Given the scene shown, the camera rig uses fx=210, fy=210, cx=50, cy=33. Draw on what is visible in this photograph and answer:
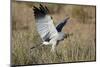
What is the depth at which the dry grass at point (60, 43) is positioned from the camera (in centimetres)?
239

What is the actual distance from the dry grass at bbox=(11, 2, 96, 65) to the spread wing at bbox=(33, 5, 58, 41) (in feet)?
0.18

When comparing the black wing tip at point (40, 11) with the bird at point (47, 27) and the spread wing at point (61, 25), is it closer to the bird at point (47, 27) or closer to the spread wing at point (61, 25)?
the bird at point (47, 27)

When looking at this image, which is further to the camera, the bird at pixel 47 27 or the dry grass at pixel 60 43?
the bird at pixel 47 27

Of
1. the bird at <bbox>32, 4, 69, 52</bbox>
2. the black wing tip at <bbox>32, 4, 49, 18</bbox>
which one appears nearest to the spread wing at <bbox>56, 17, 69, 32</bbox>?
the bird at <bbox>32, 4, 69, 52</bbox>

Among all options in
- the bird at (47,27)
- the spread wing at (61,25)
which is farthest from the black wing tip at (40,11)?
the spread wing at (61,25)

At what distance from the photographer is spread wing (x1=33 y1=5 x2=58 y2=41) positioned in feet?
8.16

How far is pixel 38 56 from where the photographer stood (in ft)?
8.12

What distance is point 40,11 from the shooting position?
2.51m

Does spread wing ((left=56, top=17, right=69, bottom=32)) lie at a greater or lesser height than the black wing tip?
lesser

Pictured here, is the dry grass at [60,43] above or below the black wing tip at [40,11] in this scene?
below

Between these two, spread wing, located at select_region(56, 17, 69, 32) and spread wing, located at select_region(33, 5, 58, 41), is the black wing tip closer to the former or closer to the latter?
spread wing, located at select_region(33, 5, 58, 41)

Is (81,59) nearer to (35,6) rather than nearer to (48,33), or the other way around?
(48,33)

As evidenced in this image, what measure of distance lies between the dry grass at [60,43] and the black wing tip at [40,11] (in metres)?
0.05

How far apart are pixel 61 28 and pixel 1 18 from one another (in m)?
0.74
